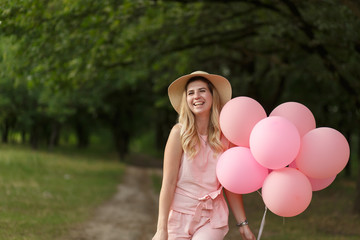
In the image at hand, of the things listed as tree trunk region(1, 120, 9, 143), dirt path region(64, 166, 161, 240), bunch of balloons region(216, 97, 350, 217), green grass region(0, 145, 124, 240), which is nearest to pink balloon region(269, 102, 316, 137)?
bunch of balloons region(216, 97, 350, 217)

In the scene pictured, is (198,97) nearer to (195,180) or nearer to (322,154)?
(195,180)

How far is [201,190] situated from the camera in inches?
126

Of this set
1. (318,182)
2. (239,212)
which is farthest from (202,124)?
(318,182)

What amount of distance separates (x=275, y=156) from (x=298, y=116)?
1.84ft

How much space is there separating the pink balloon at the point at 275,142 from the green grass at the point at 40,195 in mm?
4231

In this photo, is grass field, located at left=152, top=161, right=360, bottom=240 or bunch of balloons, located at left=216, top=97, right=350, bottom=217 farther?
grass field, located at left=152, top=161, right=360, bottom=240

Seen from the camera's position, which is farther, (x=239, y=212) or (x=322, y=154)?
(x=239, y=212)

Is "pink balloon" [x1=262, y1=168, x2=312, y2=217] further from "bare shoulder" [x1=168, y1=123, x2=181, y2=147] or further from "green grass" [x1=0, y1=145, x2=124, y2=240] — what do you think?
"green grass" [x1=0, y1=145, x2=124, y2=240]

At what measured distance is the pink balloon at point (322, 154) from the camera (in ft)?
10.5

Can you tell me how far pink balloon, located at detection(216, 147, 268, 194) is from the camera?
314cm

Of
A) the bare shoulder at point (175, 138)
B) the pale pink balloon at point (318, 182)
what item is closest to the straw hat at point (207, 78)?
the bare shoulder at point (175, 138)

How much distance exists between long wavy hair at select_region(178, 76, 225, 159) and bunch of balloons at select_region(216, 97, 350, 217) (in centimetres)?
10

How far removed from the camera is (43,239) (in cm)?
633

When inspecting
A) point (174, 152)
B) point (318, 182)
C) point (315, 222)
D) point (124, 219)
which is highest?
point (174, 152)
